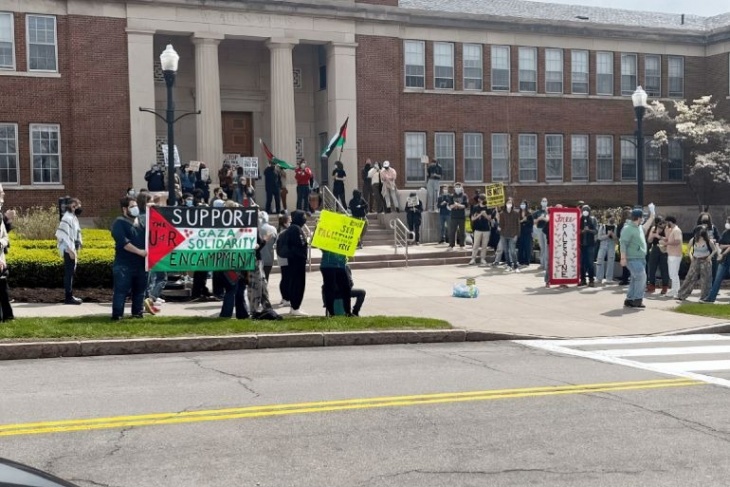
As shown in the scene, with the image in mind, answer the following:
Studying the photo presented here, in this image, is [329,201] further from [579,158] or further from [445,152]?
[579,158]

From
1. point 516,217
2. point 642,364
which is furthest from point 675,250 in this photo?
point 642,364

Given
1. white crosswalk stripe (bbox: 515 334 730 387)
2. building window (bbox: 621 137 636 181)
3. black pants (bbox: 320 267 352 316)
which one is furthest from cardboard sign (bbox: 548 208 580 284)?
building window (bbox: 621 137 636 181)

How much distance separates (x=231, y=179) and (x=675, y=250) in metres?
14.7

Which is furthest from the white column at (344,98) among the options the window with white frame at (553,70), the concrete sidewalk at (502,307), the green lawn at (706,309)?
the green lawn at (706,309)

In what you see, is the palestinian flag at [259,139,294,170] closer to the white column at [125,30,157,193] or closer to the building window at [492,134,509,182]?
the white column at [125,30,157,193]

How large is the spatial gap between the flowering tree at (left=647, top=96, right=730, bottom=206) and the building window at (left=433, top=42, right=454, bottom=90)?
9334 mm

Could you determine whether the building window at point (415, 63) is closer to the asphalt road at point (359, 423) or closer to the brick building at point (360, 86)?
the brick building at point (360, 86)

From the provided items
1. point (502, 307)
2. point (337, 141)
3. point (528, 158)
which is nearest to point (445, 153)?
point (528, 158)

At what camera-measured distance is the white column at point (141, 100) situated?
100.0 ft

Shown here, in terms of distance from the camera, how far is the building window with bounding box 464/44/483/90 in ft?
121

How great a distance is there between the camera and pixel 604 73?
39438 mm

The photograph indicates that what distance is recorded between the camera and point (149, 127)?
101 ft

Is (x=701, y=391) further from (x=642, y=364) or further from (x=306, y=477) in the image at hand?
(x=306, y=477)

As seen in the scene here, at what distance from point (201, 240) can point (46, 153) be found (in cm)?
1846
